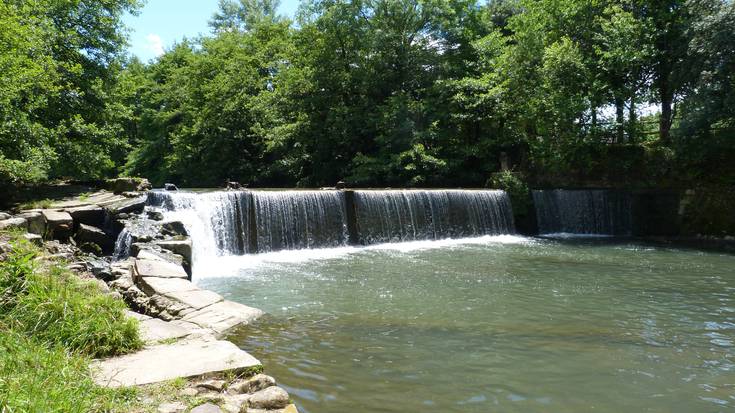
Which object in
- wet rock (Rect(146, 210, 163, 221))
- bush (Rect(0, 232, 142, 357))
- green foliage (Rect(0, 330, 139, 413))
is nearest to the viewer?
green foliage (Rect(0, 330, 139, 413))

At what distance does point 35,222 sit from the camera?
27.6 ft

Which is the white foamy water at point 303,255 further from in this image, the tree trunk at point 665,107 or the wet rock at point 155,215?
the tree trunk at point 665,107

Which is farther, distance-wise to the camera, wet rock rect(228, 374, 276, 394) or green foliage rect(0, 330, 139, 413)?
wet rock rect(228, 374, 276, 394)

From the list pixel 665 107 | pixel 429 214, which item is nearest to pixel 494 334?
pixel 429 214

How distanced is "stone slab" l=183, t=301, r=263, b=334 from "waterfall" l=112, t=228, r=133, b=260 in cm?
399

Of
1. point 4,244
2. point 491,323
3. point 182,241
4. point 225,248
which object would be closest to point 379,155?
point 225,248

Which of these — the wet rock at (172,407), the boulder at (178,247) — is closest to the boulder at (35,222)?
the boulder at (178,247)

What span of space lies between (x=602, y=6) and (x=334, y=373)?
20.3m

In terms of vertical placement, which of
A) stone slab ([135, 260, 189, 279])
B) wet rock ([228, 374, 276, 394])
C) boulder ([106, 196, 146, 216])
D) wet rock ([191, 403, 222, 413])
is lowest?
wet rock ([228, 374, 276, 394])

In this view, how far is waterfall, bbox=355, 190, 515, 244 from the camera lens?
14.9m

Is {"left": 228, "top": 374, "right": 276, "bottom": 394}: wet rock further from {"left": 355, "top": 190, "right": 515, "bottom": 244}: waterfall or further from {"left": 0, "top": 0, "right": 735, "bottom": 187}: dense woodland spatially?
{"left": 355, "top": 190, "right": 515, "bottom": 244}: waterfall

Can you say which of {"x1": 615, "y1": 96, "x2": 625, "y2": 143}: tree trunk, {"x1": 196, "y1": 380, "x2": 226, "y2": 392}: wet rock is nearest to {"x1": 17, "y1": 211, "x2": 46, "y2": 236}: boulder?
{"x1": 196, "y1": 380, "x2": 226, "y2": 392}: wet rock

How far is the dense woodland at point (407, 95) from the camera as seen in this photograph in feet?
42.9

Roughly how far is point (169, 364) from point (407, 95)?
1989 cm
